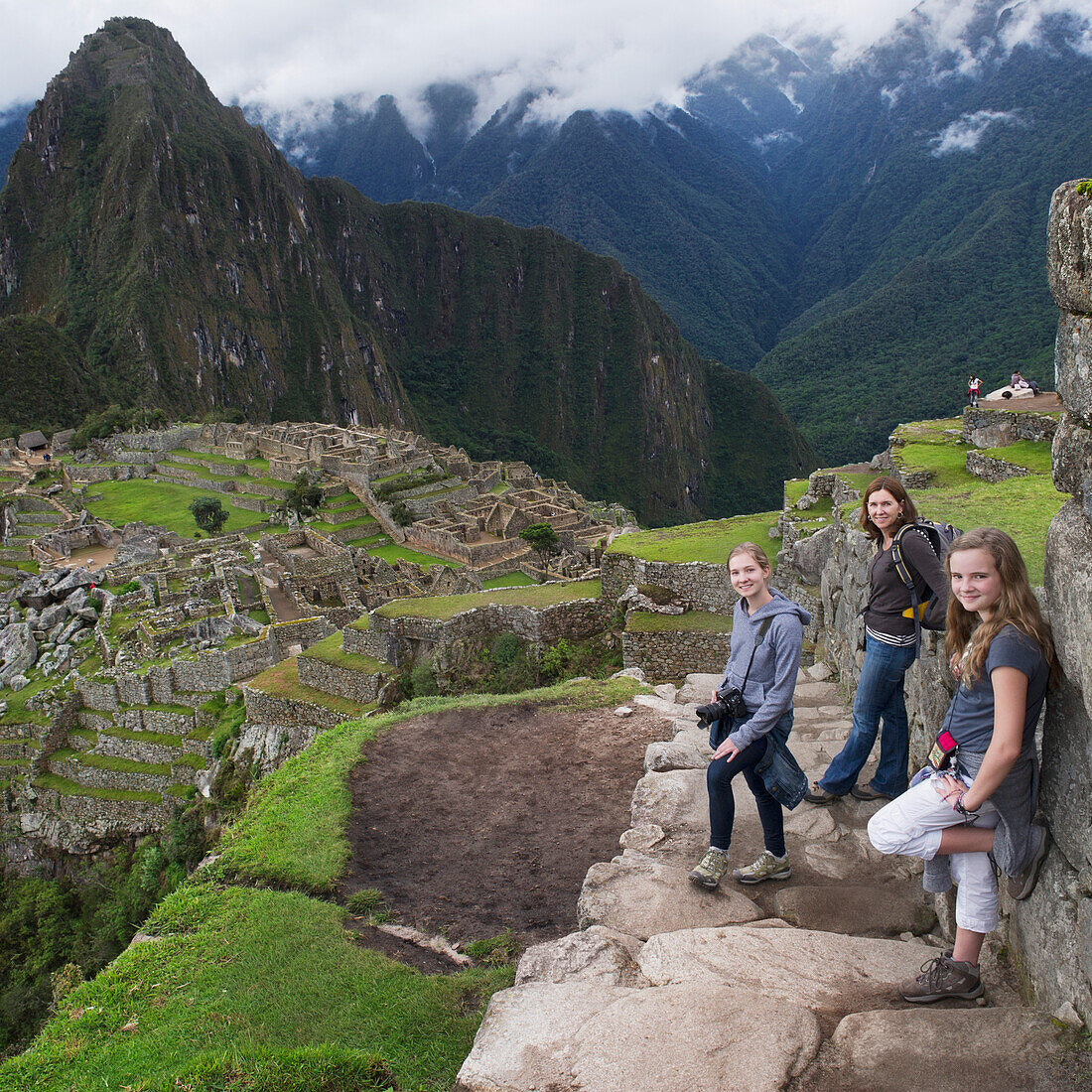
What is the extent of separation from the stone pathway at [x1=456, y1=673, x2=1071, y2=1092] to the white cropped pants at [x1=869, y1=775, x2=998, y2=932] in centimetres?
37

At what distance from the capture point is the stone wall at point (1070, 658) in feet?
9.69

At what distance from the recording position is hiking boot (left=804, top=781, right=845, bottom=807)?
537 cm

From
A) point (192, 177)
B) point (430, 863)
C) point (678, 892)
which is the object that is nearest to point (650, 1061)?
point (678, 892)

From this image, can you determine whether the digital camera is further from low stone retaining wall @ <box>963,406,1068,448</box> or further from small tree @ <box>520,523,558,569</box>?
small tree @ <box>520,523,558,569</box>

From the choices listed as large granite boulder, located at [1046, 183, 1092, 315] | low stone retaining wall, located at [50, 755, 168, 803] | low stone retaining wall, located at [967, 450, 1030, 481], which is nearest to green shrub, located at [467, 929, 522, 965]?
large granite boulder, located at [1046, 183, 1092, 315]

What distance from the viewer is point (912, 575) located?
190 inches

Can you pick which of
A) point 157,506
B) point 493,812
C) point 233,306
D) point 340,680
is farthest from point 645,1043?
point 233,306

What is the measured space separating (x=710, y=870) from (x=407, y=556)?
3583 cm

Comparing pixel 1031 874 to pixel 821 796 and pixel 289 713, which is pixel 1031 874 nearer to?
pixel 821 796

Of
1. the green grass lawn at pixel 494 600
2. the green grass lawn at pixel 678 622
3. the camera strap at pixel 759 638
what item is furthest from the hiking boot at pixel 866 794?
the green grass lawn at pixel 494 600

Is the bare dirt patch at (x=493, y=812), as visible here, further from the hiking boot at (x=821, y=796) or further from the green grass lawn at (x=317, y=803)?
the hiking boot at (x=821, y=796)

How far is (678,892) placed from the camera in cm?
459

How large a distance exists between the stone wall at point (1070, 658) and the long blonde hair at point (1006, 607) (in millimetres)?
62

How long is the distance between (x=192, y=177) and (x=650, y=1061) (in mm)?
192245
